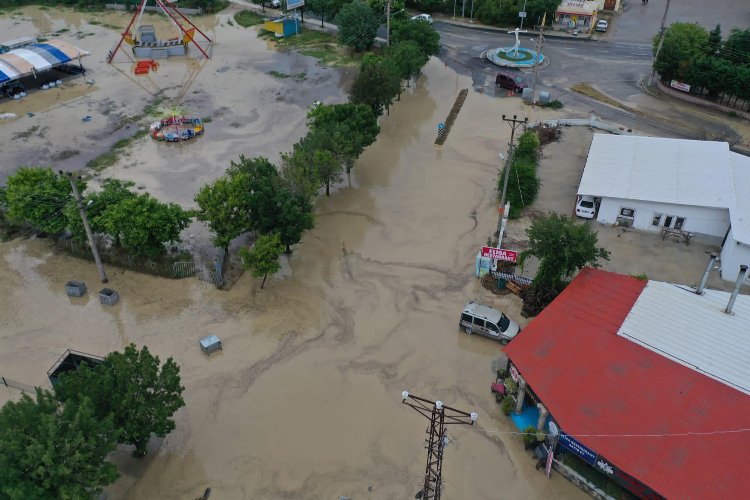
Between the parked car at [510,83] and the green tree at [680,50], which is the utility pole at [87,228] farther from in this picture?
the green tree at [680,50]

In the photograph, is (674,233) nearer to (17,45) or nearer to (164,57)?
(164,57)

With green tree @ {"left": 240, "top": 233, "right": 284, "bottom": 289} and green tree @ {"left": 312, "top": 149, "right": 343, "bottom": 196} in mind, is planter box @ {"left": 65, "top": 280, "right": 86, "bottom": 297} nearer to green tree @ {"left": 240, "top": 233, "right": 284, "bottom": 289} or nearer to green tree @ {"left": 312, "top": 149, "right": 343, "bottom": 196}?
green tree @ {"left": 240, "top": 233, "right": 284, "bottom": 289}

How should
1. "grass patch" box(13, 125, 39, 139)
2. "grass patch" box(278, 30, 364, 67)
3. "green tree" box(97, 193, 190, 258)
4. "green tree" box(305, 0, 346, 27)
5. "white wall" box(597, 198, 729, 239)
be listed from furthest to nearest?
"green tree" box(305, 0, 346, 27)
"grass patch" box(278, 30, 364, 67)
"grass patch" box(13, 125, 39, 139)
"white wall" box(597, 198, 729, 239)
"green tree" box(97, 193, 190, 258)

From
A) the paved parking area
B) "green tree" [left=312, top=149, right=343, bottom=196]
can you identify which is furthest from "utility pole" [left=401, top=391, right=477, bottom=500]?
the paved parking area

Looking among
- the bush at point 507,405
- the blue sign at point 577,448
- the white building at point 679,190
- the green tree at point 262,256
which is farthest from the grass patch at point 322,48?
the blue sign at point 577,448

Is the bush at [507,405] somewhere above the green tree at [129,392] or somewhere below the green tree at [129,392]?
A: below

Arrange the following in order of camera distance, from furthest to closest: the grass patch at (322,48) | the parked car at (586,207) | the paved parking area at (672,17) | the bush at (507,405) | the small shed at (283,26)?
the small shed at (283,26) < the paved parking area at (672,17) < the grass patch at (322,48) < the parked car at (586,207) < the bush at (507,405)

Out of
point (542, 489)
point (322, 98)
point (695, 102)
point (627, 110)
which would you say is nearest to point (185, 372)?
point (542, 489)
